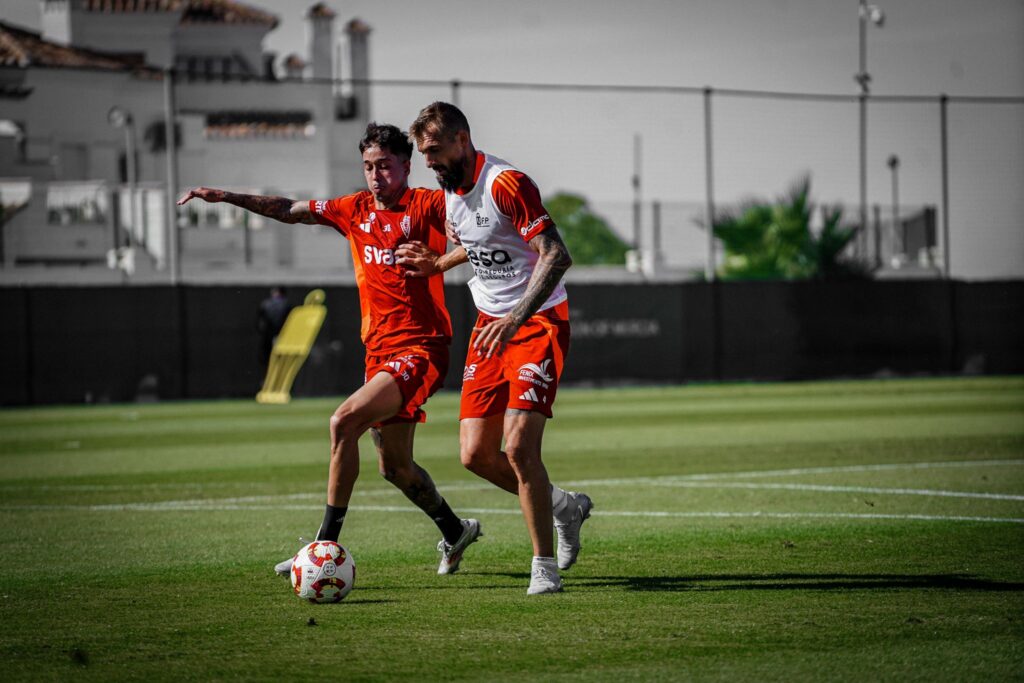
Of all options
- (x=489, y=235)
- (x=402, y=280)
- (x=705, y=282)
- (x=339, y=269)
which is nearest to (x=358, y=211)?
(x=402, y=280)

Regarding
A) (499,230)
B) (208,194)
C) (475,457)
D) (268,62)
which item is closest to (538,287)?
(499,230)

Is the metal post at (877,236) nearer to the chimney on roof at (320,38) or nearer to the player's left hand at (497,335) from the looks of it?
the player's left hand at (497,335)

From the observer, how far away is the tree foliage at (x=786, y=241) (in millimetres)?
34156

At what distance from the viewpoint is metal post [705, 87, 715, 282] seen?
30938mm

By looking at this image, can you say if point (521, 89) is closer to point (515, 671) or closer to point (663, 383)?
point (663, 383)

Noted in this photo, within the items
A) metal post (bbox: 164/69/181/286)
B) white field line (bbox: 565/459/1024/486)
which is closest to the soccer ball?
white field line (bbox: 565/459/1024/486)

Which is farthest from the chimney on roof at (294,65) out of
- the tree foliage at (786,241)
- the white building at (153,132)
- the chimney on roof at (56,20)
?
the tree foliage at (786,241)

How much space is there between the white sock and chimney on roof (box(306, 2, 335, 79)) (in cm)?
6193

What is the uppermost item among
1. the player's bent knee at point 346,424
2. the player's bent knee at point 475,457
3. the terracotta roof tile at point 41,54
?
the terracotta roof tile at point 41,54

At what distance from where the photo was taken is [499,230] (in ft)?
23.5

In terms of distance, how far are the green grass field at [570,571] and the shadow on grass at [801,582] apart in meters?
0.03

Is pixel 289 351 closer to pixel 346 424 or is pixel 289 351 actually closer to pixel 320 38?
pixel 346 424

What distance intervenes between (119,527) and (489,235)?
4.09m

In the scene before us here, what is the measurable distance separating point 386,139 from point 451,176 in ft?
1.96
